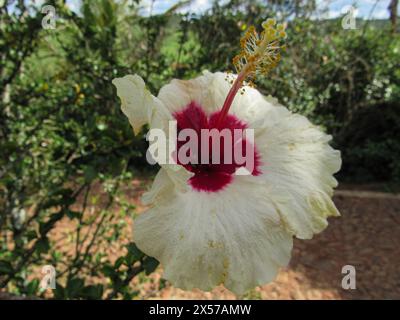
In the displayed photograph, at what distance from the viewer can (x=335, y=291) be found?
3.31 meters

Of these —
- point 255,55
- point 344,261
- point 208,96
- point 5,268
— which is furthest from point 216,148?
point 344,261

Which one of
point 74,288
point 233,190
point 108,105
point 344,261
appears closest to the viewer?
point 233,190

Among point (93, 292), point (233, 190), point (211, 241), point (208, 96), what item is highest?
point (208, 96)

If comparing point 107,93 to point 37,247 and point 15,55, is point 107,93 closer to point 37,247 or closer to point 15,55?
point 15,55

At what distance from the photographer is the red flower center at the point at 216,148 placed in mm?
969

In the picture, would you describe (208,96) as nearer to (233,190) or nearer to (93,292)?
(233,190)

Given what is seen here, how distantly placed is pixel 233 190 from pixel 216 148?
0.59ft

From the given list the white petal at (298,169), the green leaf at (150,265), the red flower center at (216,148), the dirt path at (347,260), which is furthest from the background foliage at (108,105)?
the dirt path at (347,260)

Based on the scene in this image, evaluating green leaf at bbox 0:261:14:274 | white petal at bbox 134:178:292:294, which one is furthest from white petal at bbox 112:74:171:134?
green leaf at bbox 0:261:14:274

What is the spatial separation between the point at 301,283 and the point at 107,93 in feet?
8.42

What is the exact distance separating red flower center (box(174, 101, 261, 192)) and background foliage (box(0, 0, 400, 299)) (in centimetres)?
34

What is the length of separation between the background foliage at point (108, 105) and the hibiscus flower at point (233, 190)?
1.24ft

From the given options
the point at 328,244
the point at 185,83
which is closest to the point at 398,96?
the point at 328,244

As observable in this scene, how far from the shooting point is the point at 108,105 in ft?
6.65
